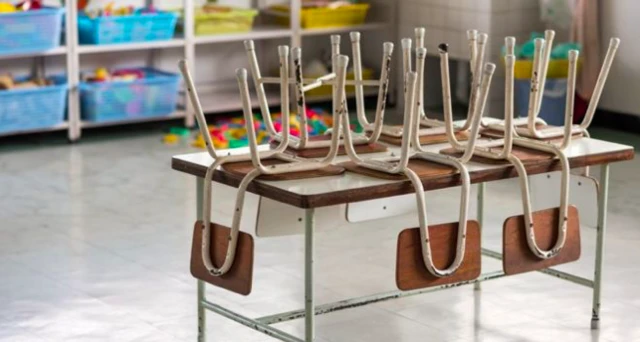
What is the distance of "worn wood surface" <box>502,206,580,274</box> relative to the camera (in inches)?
147

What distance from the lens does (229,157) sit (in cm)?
360

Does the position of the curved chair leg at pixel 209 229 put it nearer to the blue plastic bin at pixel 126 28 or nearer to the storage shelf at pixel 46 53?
the storage shelf at pixel 46 53

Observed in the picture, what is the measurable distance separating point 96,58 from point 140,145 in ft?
2.70

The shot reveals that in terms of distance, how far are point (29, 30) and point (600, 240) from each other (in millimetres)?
3926

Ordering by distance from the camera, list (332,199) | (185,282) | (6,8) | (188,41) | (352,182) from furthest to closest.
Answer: (188,41), (6,8), (185,282), (352,182), (332,199)

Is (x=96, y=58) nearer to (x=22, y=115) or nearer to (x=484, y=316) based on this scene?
(x=22, y=115)

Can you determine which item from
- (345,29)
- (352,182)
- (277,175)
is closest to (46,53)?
(345,29)

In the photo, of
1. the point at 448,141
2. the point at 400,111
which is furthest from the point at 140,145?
the point at 448,141

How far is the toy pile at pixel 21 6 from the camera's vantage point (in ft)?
22.5

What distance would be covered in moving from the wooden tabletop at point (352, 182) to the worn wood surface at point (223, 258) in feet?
0.47

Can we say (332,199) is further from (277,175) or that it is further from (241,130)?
(241,130)

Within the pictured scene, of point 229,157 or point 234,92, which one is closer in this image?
point 229,157

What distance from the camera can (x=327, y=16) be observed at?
26.6 feet

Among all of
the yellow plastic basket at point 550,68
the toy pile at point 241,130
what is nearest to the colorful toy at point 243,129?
the toy pile at point 241,130
